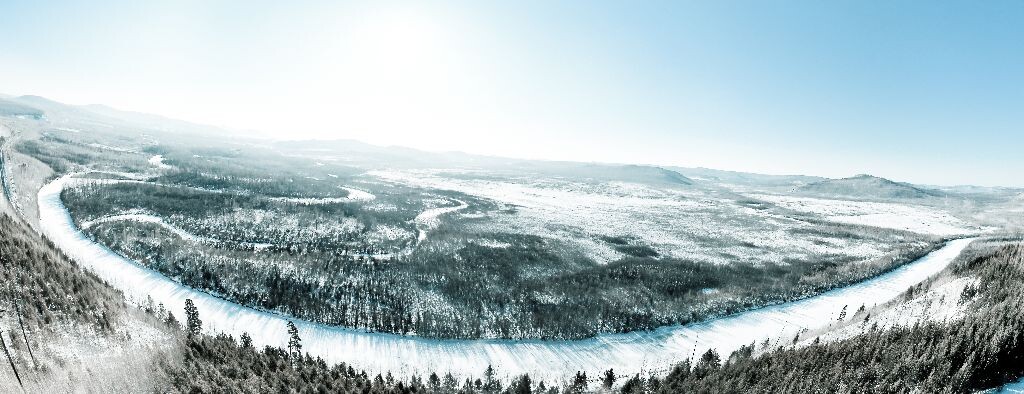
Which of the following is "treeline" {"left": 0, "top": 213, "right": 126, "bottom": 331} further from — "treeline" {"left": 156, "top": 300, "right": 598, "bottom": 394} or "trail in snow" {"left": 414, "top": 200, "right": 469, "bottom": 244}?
"trail in snow" {"left": 414, "top": 200, "right": 469, "bottom": 244}

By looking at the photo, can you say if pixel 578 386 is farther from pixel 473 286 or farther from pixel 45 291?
pixel 45 291

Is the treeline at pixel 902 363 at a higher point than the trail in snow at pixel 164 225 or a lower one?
higher

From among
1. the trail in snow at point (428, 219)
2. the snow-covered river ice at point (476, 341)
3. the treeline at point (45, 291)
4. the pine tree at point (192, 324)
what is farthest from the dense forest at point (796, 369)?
the trail in snow at point (428, 219)

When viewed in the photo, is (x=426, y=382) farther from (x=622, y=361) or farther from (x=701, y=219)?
(x=701, y=219)

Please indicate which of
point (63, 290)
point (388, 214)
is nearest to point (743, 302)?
point (63, 290)

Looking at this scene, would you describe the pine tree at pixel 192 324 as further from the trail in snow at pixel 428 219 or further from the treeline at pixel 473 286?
the trail in snow at pixel 428 219

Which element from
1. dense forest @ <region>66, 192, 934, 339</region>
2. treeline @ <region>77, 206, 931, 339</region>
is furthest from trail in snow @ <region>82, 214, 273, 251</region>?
dense forest @ <region>66, 192, 934, 339</region>
